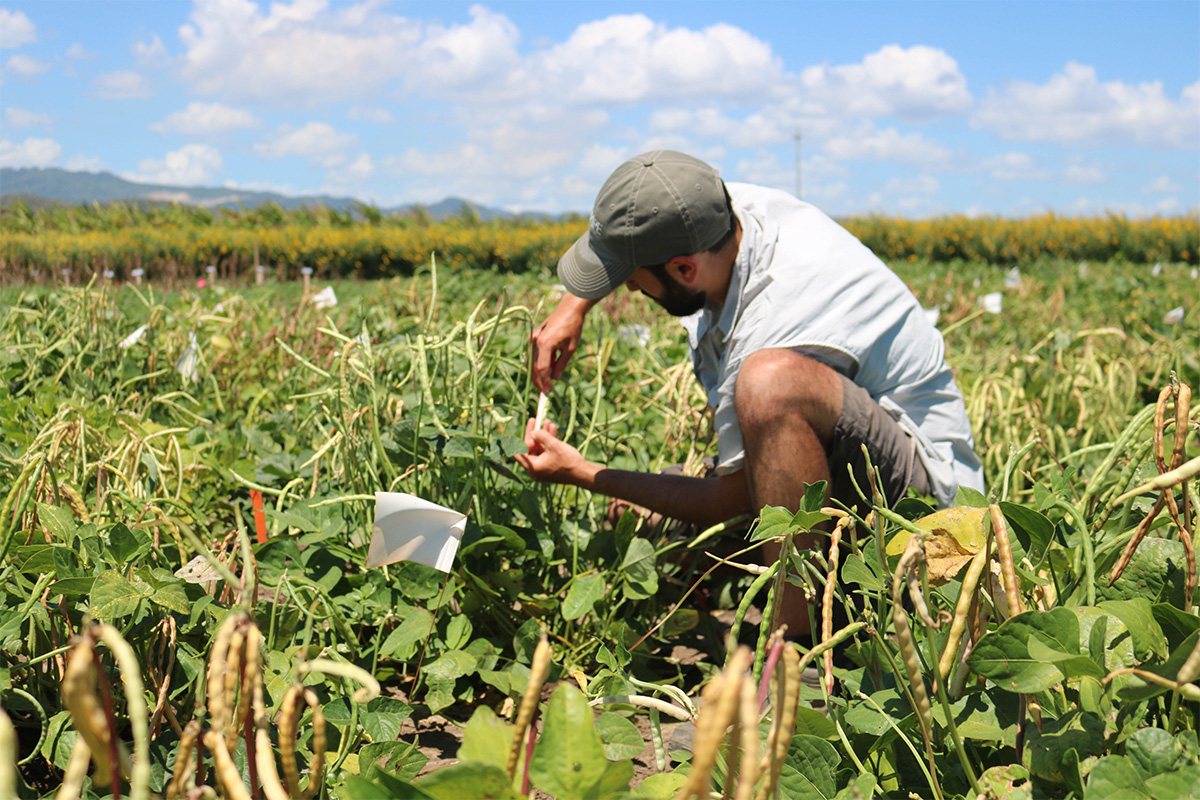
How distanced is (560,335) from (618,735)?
1054 mm

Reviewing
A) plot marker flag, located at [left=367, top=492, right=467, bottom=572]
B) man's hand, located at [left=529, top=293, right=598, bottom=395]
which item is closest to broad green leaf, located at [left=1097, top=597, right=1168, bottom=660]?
plot marker flag, located at [left=367, top=492, right=467, bottom=572]

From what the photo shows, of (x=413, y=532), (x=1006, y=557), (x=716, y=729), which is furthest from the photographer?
(x=413, y=532)

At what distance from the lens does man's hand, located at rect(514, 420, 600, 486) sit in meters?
1.49

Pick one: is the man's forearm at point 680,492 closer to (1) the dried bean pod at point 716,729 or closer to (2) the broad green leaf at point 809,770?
A: (2) the broad green leaf at point 809,770

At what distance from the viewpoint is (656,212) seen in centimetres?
153

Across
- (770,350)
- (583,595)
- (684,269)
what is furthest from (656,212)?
(583,595)

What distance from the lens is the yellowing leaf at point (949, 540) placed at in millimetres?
687

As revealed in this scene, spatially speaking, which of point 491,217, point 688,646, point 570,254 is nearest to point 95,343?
point 570,254

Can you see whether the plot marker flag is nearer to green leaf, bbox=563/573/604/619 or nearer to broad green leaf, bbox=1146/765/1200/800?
green leaf, bbox=563/573/604/619

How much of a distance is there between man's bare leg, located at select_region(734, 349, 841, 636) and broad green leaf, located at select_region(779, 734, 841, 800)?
0.76 m

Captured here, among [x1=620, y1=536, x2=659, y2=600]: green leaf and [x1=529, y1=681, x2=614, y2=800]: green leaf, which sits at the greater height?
[x1=529, y1=681, x2=614, y2=800]: green leaf

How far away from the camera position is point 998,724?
0.66 m

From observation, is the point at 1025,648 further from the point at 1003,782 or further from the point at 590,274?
the point at 590,274

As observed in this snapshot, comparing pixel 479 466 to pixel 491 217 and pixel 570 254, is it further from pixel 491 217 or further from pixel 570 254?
pixel 491 217
